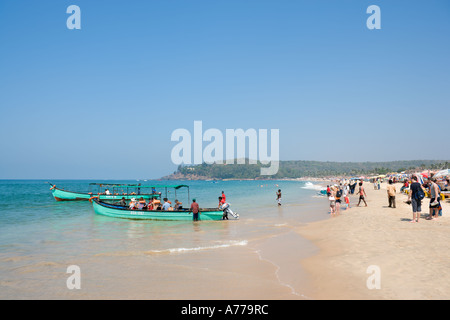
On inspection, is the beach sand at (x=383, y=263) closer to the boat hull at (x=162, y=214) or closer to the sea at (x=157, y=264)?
the sea at (x=157, y=264)

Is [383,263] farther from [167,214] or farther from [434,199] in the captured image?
[167,214]

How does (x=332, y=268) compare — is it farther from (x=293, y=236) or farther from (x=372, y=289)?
(x=293, y=236)

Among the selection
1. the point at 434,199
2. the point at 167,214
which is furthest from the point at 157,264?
the point at 434,199

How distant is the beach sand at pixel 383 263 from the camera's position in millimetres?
6352

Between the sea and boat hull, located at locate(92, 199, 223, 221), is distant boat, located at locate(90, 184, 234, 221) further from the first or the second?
the sea

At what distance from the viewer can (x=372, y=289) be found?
6508mm

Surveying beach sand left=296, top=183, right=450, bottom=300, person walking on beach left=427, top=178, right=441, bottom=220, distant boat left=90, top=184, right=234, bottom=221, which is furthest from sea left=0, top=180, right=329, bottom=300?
person walking on beach left=427, top=178, right=441, bottom=220

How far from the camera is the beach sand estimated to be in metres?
6.35

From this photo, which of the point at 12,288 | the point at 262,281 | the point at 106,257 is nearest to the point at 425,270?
the point at 262,281

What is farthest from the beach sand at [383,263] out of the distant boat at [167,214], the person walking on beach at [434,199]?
the distant boat at [167,214]

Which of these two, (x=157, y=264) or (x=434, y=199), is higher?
(x=434, y=199)

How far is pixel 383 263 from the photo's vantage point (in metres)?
8.23
